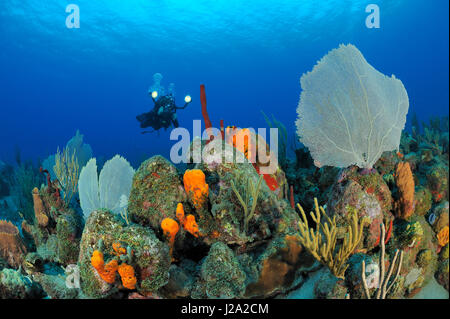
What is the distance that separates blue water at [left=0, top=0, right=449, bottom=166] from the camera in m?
33.7

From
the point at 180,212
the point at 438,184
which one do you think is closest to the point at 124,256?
the point at 180,212

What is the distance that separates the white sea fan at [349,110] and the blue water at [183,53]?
23.1 ft

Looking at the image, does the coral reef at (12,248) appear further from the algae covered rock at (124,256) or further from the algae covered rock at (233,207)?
the algae covered rock at (233,207)

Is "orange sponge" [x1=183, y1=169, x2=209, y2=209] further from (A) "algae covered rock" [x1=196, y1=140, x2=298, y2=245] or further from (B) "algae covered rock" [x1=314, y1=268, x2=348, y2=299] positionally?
(B) "algae covered rock" [x1=314, y1=268, x2=348, y2=299]

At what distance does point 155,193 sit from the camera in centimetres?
321

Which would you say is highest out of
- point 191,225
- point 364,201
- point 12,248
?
point 364,201

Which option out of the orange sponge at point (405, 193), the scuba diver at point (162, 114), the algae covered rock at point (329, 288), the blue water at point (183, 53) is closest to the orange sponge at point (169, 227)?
the algae covered rock at point (329, 288)

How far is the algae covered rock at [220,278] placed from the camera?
97.7 inches

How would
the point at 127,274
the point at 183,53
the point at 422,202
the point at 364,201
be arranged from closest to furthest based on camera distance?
the point at 127,274 < the point at 364,201 < the point at 422,202 < the point at 183,53

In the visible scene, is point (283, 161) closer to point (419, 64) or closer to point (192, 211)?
point (192, 211)

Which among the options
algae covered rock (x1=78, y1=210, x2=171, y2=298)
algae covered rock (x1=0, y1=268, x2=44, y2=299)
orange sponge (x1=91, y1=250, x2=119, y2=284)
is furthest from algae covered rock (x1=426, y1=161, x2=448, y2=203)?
algae covered rock (x1=0, y1=268, x2=44, y2=299)

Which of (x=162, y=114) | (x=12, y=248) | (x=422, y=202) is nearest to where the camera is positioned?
(x=422, y=202)

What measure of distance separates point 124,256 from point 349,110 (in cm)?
387

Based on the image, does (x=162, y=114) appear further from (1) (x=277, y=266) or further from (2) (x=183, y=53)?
(2) (x=183, y=53)
